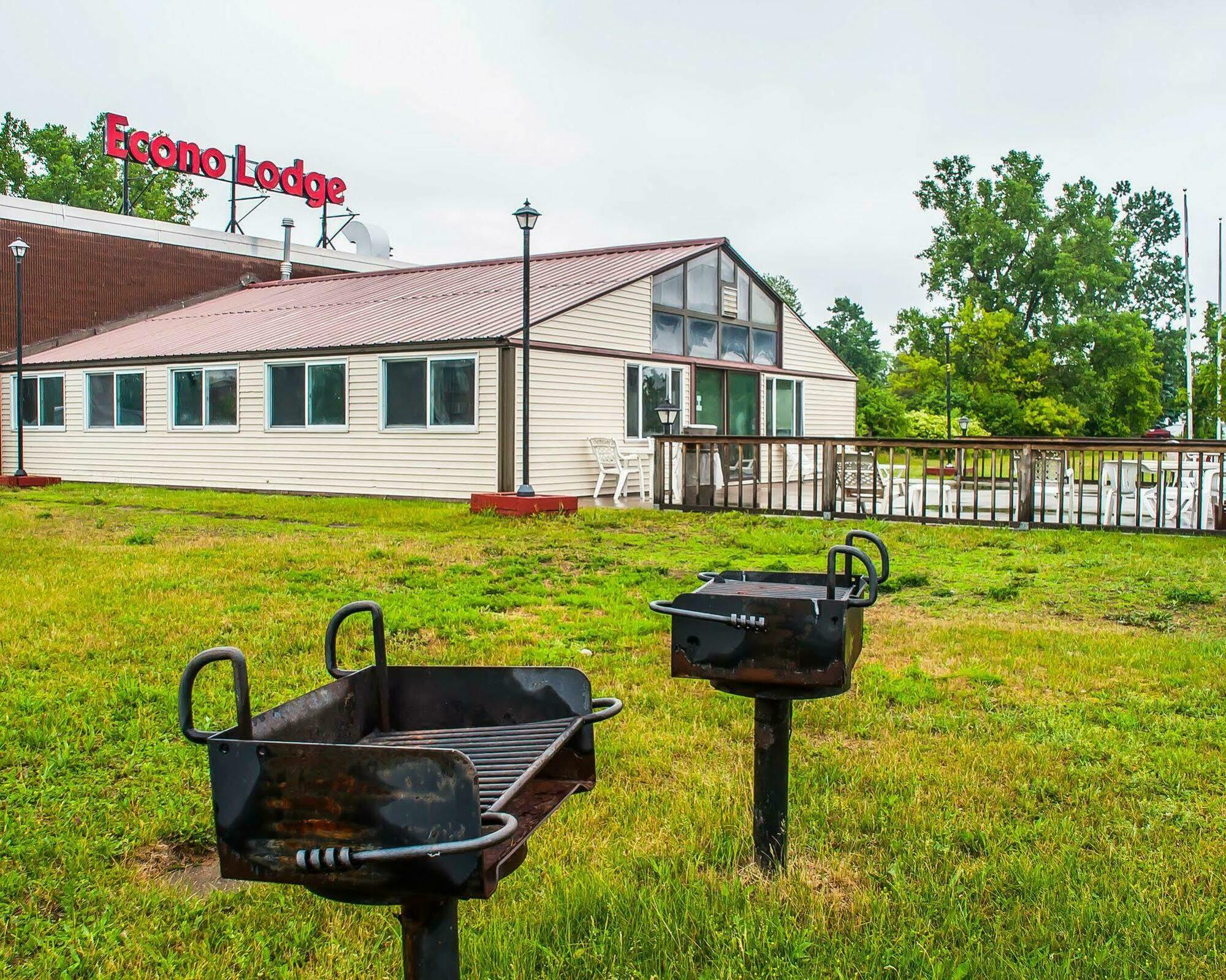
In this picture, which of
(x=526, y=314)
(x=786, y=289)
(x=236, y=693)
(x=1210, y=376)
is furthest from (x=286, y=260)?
(x=786, y=289)

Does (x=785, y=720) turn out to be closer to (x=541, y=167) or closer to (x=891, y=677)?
(x=891, y=677)

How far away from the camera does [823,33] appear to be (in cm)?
1420

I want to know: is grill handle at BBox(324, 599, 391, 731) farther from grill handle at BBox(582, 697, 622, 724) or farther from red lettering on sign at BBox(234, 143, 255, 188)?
red lettering on sign at BBox(234, 143, 255, 188)

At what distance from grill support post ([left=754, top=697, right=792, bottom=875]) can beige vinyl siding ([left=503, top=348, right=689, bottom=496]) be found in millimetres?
12126

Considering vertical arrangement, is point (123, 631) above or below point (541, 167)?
below

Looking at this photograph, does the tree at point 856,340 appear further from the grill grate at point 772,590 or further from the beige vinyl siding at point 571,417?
the grill grate at point 772,590

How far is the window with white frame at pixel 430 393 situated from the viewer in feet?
50.1

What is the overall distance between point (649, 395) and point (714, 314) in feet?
8.33

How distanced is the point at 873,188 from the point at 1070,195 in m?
9.03

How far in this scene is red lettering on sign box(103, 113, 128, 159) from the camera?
88.7 ft

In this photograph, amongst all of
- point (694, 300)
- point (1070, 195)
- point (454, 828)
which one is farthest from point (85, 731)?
point (1070, 195)

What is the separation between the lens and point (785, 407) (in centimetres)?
2114

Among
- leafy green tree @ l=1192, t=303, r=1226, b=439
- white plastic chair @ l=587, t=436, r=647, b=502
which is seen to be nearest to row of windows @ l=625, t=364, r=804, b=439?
white plastic chair @ l=587, t=436, r=647, b=502

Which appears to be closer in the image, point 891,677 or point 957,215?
point 891,677
